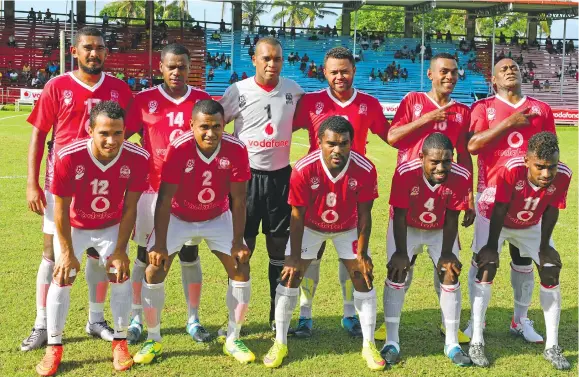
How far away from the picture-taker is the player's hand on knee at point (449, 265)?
5.03 m

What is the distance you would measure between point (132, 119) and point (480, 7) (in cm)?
3617

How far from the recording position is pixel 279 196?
5.68 m

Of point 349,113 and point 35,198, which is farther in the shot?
point 349,113

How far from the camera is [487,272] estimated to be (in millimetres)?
5145

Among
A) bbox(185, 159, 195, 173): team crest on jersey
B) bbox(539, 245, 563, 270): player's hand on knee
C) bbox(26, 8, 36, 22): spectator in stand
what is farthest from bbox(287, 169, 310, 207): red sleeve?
bbox(26, 8, 36, 22): spectator in stand

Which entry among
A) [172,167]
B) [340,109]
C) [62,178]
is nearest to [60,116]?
[62,178]

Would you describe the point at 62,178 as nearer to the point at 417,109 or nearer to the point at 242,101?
the point at 242,101

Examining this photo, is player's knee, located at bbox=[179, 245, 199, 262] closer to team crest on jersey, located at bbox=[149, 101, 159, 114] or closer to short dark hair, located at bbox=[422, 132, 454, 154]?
team crest on jersey, located at bbox=[149, 101, 159, 114]

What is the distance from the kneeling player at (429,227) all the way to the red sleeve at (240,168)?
116cm

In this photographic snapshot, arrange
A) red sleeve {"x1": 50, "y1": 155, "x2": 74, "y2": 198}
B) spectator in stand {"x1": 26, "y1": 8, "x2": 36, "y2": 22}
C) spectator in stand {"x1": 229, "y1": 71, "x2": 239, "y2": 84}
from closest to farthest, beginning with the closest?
1. red sleeve {"x1": 50, "y1": 155, "x2": 74, "y2": 198}
2. spectator in stand {"x1": 229, "y1": 71, "x2": 239, "y2": 84}
3. spectator in stand {"x1": 26, "y1": 8, "x2": 36, "y2": 22}

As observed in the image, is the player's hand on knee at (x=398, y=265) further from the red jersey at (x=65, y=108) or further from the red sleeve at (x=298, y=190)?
the red jersey at (x=65, y=108)

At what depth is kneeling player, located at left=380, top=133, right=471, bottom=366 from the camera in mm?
5008

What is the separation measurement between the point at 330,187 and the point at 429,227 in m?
0.90

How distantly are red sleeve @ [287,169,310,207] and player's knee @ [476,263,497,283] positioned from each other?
5.09 ft
